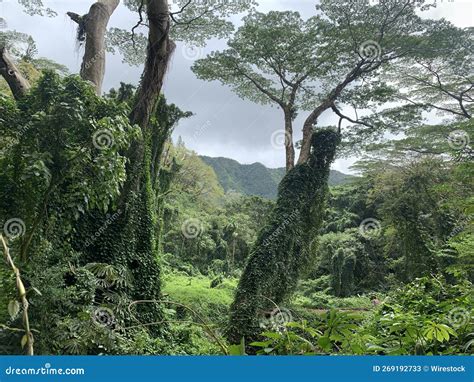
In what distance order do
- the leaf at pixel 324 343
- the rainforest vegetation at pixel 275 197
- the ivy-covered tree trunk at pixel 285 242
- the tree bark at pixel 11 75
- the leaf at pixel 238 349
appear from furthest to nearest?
1. the ivy-covered tree trunk at pixel 285 242
2. the tree bark at pixel 11 75
3. the rainforest vegetation at pixel 275 197
4. the leaf at pixel 324 343
5. the leaf at pixel 238 349

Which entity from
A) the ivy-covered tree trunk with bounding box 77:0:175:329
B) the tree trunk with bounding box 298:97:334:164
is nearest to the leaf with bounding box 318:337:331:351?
the ivy-covered tree trunk with bounding box 77:0:175:329

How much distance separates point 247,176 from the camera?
41500 mm

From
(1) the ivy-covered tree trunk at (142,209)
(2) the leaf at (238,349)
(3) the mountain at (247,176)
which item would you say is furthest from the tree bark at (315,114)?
(3) the mountain at (247,176)

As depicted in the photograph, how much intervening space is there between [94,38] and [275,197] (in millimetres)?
6829

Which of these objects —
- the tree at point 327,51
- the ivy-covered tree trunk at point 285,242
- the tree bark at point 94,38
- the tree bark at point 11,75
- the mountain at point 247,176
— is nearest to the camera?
the tree bark at point 11,75

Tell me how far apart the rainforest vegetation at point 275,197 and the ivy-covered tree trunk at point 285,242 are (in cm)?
4

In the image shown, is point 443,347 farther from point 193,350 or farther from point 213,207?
point 213,207

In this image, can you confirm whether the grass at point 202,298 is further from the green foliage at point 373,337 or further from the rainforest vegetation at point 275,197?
the green foliage at point 373,337

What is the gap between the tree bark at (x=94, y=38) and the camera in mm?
7109

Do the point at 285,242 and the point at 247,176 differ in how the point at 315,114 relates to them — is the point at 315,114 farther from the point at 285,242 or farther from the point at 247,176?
the point at 247,176

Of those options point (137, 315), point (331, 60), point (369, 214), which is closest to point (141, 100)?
point (137, 315)

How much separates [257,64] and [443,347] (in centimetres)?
1019

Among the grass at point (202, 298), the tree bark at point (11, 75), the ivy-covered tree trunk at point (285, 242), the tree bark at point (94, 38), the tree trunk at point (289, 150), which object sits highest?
the tree bark at point (94, 38)

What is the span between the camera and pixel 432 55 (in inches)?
412
